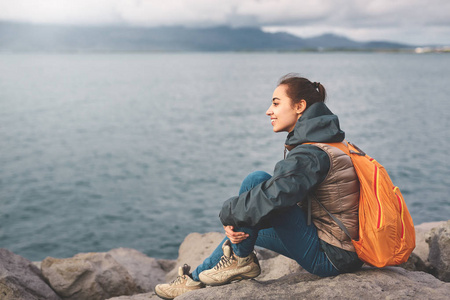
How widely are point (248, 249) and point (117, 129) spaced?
23867mm

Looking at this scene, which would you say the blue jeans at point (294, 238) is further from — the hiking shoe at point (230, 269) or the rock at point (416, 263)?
Result: the rock at point (416, 263)

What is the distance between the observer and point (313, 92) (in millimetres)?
3965

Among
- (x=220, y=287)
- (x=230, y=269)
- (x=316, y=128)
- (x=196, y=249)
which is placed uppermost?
(x=316, y=128)

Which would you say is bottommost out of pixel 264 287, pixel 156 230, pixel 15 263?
pixel 156 230

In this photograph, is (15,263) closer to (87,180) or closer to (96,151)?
(87,180)

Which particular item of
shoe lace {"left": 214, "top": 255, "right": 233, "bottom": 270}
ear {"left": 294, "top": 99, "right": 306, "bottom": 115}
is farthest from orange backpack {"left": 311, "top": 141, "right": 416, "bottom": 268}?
shoe lace {"left": 214, "top": 255, "right": 233, "bottom": 270}

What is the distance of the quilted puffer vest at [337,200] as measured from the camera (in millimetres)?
3536

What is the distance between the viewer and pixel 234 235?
4.00 meters

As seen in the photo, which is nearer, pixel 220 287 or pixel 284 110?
pixel 284 110

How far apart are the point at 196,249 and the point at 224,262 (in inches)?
143

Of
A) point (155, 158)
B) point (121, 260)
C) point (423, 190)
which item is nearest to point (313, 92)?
point (121, 260)

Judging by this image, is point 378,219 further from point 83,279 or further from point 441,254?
point 83,279

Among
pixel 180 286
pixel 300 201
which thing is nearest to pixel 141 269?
pixel 180 286

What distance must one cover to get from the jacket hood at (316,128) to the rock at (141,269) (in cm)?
459
